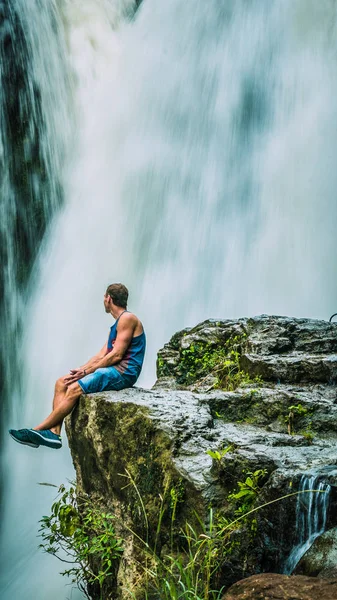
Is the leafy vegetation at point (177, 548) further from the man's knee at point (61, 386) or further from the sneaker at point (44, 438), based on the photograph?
the man's knee at point (61, 386)

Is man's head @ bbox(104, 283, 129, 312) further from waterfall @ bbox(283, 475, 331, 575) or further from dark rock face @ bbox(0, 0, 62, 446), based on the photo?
dark rock face @ bbox(0, 0, 62, 446)

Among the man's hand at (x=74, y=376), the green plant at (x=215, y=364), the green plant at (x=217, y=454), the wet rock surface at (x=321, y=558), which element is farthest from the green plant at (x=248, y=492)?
the green plant at (x=215, y=364)

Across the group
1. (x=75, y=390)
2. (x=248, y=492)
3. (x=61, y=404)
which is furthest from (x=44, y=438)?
(x=248, y=492)

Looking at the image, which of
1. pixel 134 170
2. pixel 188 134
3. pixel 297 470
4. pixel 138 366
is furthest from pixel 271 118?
pixel 297 470

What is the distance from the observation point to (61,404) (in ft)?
15.2

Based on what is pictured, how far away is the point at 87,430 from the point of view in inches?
177

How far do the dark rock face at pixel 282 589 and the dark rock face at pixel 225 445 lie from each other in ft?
2.05

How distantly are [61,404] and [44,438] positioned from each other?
365 mm

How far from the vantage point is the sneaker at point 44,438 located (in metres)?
4.36

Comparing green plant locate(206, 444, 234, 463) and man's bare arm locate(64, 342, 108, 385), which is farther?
man's bare arm locate(64, 342, 108, 385)

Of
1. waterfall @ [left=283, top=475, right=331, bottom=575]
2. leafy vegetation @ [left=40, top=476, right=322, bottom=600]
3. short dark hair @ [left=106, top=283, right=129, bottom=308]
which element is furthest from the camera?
short dark hair @ [left=106, top=283, right=129, bottom=308]

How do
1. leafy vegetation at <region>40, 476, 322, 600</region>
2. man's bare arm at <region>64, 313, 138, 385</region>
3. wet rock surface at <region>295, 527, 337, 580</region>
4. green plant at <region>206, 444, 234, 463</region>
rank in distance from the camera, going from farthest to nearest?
man's bare arm at <region>64, 313, 138, 385</region> < green plant at <region>206, 444, 234, 463</region> < leafy vegetation at <region>40, 476, 322, 600</region> < wet rock surface at <region>295, 527, 337, 580</region>

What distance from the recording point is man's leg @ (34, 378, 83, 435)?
4551 mm

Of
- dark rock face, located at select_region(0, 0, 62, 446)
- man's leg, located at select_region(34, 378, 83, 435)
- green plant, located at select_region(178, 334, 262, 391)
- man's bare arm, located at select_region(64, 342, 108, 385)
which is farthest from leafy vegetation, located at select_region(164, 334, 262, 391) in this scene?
dark rock face, located at select_region(0, 0, 62, 446)
